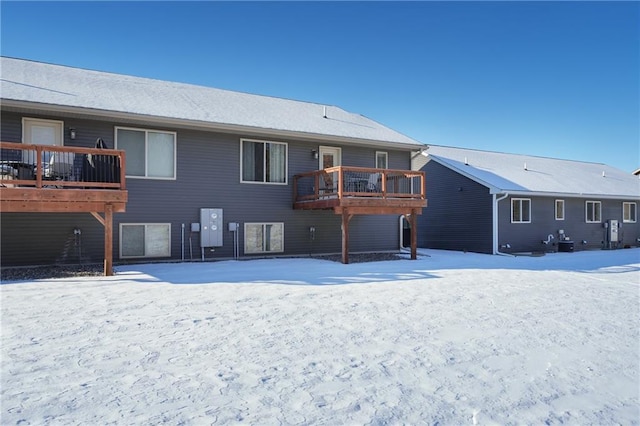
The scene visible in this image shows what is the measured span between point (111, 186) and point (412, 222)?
8409mm

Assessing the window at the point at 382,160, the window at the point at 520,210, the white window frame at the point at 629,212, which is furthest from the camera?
the white window frame at the point at 629,212

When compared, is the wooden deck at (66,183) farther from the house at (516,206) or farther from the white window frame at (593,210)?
the white window frame at (593,210)

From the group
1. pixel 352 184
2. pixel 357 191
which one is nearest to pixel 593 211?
pixel 357 191

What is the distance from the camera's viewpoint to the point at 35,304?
20.7 ft

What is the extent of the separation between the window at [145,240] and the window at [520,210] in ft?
43.1

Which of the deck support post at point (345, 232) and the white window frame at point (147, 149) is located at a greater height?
the white window frame at point (147, 149)

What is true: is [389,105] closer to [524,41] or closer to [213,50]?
[524,41]

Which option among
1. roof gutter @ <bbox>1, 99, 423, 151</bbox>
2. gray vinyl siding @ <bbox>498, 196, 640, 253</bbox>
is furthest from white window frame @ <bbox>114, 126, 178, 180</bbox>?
gray vinyl siding @ <bbox>498, 196, 640, 253</bbox>

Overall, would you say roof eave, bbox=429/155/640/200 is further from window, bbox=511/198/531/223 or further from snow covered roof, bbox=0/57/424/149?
snow covered roof, bbox=0/57/424/149

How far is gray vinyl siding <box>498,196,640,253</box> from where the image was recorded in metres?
17.6

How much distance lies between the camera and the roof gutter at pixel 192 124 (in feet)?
33.7

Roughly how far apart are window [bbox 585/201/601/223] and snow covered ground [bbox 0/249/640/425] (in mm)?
13715

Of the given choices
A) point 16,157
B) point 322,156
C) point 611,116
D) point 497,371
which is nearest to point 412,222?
point 322,156

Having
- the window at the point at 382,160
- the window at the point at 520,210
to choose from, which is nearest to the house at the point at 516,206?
the window at the point at 520,210
